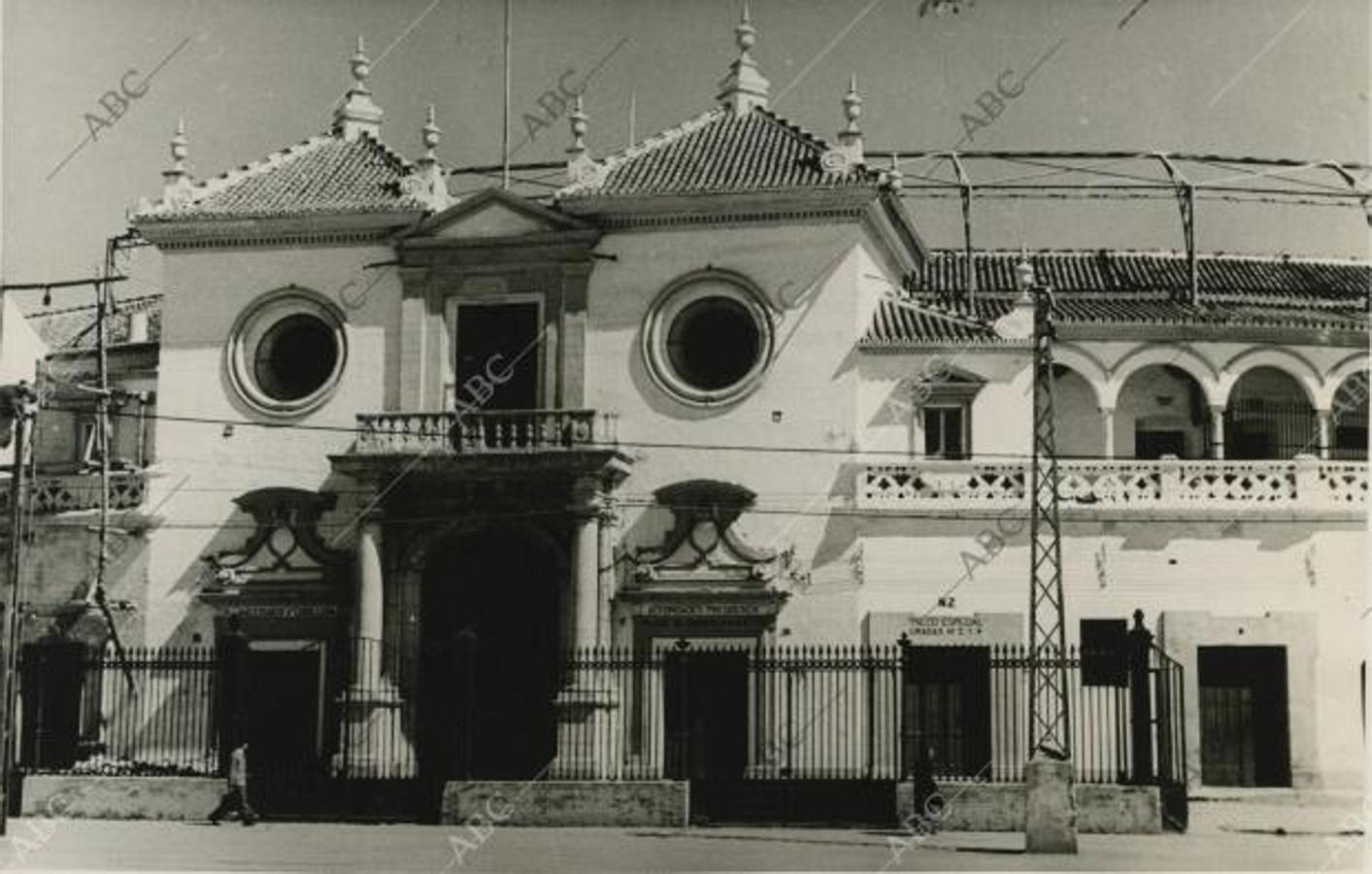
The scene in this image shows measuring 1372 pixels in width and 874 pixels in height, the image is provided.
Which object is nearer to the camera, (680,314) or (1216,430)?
(680,314)

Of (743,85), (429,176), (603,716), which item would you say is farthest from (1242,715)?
(429,176)

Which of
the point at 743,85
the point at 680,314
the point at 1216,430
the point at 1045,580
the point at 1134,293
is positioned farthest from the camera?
the point at 1134,293

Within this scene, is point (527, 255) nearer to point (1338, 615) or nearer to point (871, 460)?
point (871, 460)

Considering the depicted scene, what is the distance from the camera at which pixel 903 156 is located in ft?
119

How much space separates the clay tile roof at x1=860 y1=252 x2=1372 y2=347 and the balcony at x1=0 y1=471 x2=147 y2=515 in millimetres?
12451

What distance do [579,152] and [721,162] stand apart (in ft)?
7.66

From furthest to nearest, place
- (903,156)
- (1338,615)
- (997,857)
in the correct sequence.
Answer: (903,156) → (1338,615) → (997,857)

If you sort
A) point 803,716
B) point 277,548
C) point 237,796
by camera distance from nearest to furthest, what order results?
point 237,796 → point 803,716 → point 277,548

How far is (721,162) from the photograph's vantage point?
3294cm

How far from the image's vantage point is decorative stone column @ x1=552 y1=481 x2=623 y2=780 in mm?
30375

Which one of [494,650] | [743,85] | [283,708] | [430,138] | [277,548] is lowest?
[283,708]

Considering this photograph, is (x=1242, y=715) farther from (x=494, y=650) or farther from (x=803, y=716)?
(x=494, y=650)

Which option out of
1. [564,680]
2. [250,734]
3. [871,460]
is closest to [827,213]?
[871,460]

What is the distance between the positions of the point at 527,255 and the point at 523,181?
8.42 ft
